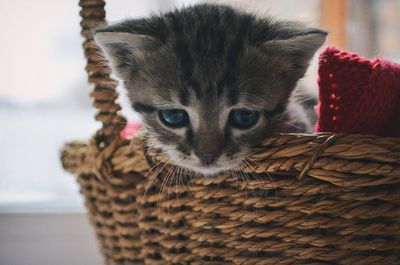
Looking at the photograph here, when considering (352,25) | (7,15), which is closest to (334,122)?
(352,25)

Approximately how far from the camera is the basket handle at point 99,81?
92 centimetres

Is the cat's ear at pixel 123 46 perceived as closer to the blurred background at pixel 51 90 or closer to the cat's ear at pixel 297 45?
the cat's ear at pixel 297 45

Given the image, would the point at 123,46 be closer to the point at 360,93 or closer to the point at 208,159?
the point at 208,159

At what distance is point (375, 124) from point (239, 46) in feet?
0.94

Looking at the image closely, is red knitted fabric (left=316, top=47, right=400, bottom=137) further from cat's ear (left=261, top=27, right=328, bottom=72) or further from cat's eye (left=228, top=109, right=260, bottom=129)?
cat's eye (left=228, top=109, right=260, bottom=129)

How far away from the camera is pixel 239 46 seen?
2.93 feet

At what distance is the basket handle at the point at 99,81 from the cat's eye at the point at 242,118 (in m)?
0.23

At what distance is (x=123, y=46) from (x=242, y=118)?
0.29 m

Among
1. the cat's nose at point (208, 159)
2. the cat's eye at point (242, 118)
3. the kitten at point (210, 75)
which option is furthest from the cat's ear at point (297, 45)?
the cat's nose at point (208, 159)

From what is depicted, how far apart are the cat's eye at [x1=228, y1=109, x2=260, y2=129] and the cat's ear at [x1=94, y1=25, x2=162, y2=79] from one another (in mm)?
201

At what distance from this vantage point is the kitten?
86 centimetres

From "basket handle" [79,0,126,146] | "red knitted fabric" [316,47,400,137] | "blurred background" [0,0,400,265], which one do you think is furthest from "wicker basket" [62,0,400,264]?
"blurred background" [0,0,400,265]

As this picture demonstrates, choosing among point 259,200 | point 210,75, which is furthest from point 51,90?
point 259,200

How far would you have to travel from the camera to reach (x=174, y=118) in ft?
2.99
